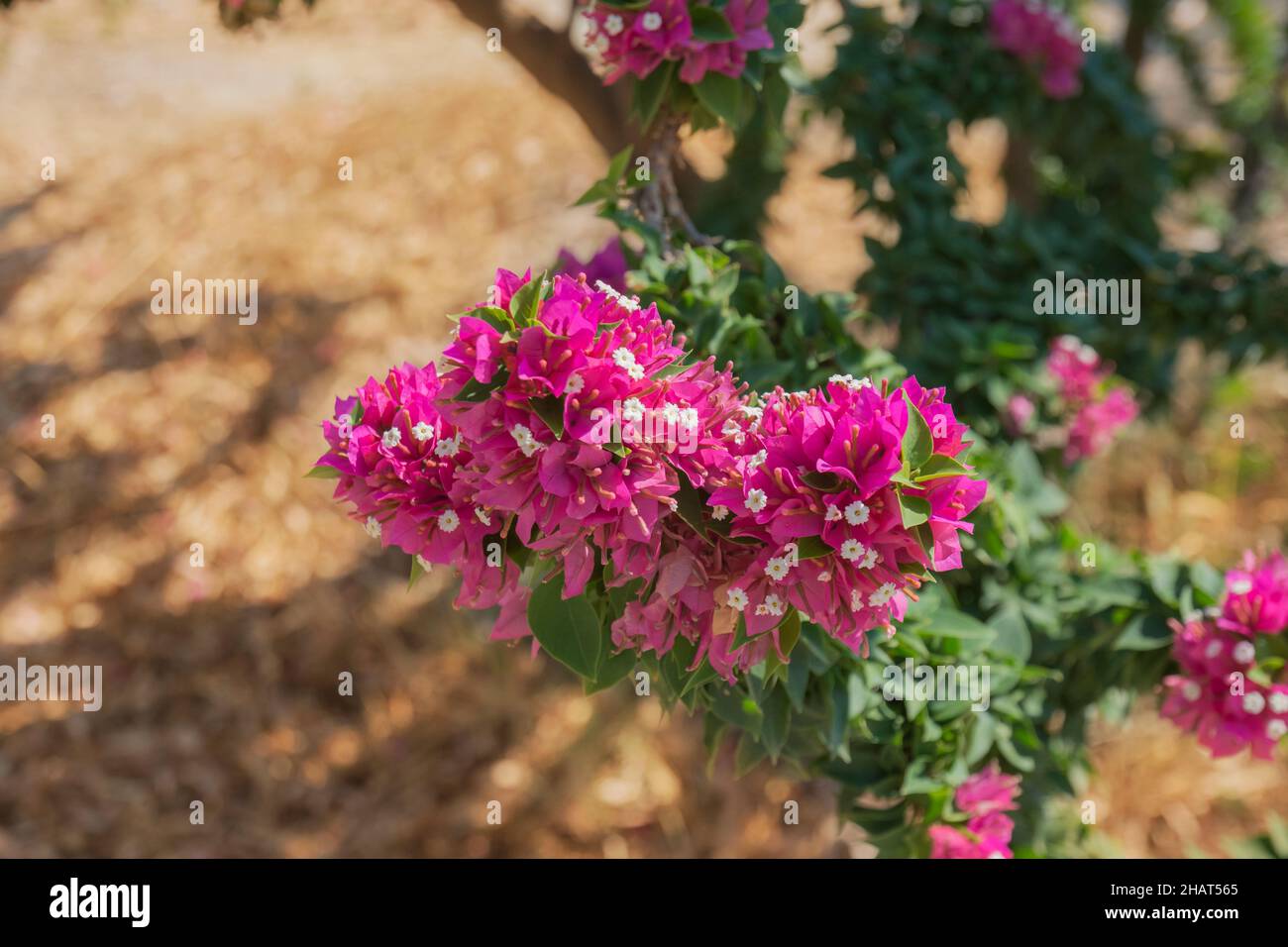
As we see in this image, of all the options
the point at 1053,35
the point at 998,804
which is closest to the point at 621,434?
the point at 998,804

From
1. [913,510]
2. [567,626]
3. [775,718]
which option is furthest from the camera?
[775,718]

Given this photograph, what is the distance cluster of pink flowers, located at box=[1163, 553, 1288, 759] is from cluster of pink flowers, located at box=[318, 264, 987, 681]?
61 centimetres

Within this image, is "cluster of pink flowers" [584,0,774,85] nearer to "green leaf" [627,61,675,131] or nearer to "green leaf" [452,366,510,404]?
"green leaf" [627,61,675,131]

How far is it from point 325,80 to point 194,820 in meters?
2.71

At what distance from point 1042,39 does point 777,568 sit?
154cm

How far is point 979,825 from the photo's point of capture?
1291 millimetres

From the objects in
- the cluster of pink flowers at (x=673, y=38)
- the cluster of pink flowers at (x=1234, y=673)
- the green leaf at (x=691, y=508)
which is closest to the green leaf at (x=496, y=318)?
the green leaf at (x=691, y=508)

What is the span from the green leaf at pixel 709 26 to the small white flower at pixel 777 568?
0.68 meters

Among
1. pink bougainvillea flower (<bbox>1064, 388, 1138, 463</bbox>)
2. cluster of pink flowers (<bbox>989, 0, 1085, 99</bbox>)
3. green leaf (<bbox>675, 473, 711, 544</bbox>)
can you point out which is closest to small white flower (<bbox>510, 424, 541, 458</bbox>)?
green leaf (<bbox>675, 473, 711, 544</bbox>)

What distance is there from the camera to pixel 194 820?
6.94 feet

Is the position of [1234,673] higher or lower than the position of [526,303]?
lower

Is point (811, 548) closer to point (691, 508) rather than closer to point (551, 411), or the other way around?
point (691, 508)

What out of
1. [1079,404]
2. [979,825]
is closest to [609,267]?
[979,825]

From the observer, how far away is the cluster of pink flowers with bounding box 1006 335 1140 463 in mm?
1758
